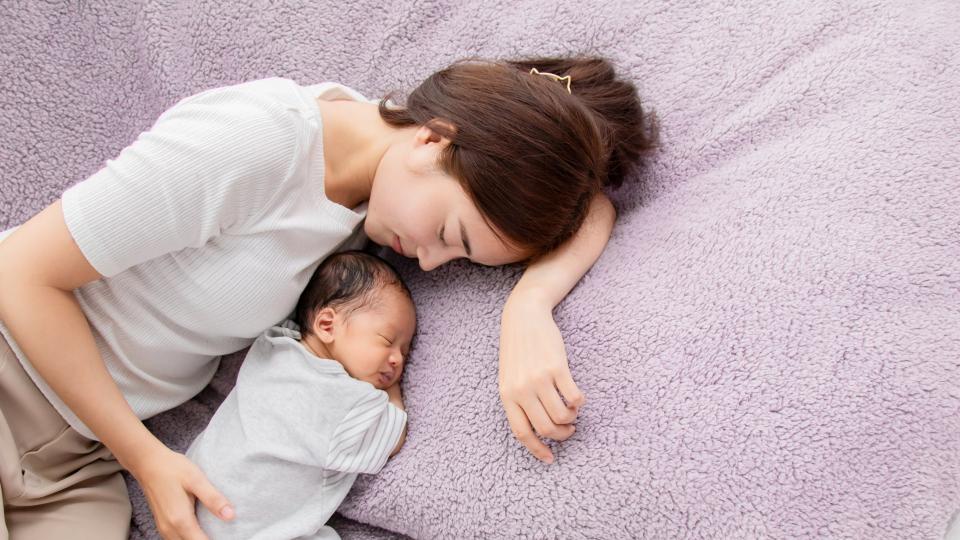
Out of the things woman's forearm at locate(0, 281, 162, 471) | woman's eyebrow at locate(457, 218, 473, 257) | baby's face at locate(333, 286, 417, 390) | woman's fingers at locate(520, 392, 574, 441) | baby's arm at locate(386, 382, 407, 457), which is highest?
woman's forearm at locate(0, 281, 162, 471)

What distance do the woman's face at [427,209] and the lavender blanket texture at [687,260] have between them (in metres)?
0.10

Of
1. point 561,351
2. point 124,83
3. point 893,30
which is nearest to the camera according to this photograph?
point 561,351

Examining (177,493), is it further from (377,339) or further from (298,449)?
(377,339)

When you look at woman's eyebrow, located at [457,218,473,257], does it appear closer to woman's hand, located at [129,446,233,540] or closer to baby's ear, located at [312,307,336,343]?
baby's ear, located at [312,307,336,343]

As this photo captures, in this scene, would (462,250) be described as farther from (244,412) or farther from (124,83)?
(124,83)

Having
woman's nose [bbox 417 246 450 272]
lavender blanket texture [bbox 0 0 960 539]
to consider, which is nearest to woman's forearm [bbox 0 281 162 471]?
lavender blanket texture [bbox 0 0 960 539]

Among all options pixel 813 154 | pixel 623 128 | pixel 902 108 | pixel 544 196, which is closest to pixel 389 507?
pixel 544 196

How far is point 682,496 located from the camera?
90cm

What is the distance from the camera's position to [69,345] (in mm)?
996

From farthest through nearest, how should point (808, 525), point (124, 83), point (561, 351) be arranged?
point (124, 83) < point (561, 351) < point (808, 525)

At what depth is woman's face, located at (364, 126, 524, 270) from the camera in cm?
102

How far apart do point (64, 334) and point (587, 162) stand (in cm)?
70

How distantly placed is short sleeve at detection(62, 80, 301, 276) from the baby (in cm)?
19

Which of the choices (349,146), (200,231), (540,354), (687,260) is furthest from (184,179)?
(687,260)
